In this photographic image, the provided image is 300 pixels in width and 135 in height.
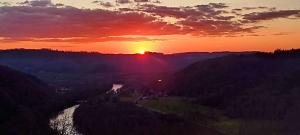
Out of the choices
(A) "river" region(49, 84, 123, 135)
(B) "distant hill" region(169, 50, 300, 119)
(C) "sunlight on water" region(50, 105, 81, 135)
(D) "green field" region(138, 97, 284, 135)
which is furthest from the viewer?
(B) "distant hill" region(169, 50, 300, 119)

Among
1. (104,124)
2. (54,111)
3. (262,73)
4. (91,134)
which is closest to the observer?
(91,134)

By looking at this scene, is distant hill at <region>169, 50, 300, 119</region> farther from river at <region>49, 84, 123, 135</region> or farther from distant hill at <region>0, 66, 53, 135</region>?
distant hill at <region>0, 66, 53, 135</region>

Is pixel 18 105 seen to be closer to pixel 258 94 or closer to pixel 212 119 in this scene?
pixel 212 119

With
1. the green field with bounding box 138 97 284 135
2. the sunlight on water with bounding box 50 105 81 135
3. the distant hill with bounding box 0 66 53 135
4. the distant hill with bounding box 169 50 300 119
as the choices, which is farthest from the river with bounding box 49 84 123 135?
the distant hill with bounding box 169 50 300 119

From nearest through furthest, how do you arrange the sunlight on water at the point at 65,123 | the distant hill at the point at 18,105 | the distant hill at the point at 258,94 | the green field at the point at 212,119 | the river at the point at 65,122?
1. the distant hill at the point at 18,105
2. the sunlight on water at the point at 65,123
3. the river at the point at 65,122
4. the green field at the point at 212,119
5. the distant hill at the point at 258,94

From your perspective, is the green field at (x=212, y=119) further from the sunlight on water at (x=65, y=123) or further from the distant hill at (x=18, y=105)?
the distant hill at (x=18, y=105)

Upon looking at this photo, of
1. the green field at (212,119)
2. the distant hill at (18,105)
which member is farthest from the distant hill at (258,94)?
the distant hill at (18,105)

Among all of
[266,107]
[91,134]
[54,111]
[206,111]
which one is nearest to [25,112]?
[91,134]

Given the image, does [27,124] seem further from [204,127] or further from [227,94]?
[227,94]
